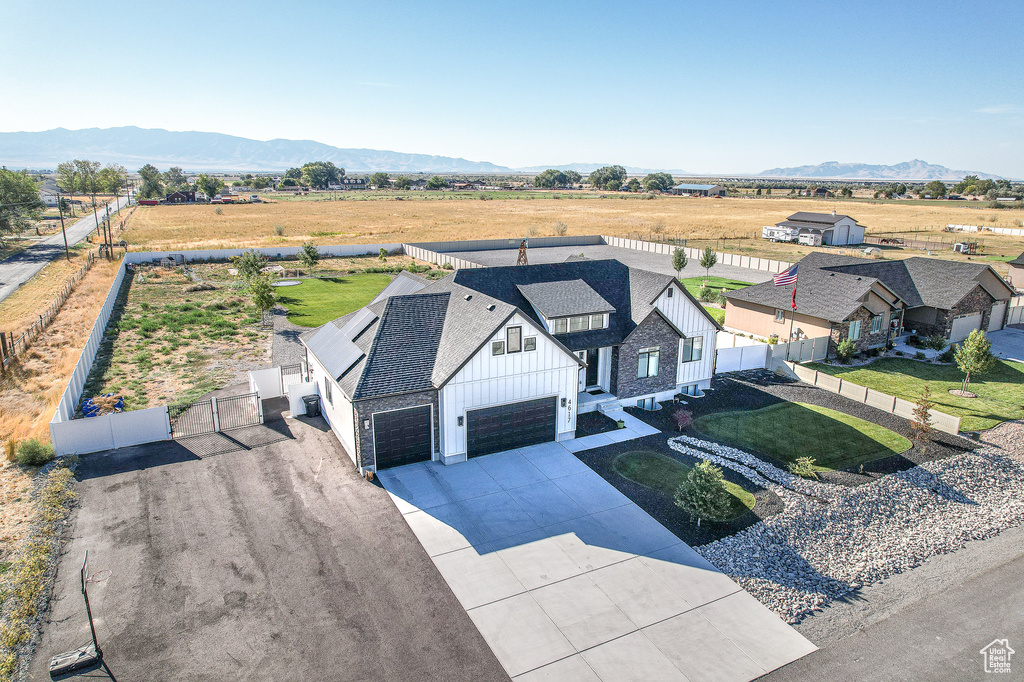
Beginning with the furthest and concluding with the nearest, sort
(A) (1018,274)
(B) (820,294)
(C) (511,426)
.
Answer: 1. (A) (1018,274)
2. (B) (820,294)
3. (C) (511,426)

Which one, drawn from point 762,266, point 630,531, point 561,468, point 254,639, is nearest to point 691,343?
point 561,468

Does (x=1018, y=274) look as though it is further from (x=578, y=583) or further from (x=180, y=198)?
(x=180, y=198)

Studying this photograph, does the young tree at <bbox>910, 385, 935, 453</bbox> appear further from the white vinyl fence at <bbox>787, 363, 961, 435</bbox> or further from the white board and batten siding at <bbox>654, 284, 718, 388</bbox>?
the white board and batten siding at <bbox>654, 284, 718, 388</bbox>

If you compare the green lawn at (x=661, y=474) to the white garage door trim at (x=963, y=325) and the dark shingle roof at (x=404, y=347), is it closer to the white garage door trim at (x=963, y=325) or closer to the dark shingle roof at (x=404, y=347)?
the dark shingle roof at (x=404, y=347)

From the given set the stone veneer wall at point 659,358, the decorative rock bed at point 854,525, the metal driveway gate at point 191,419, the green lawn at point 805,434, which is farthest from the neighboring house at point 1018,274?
the metal driveway gate at point 191,419

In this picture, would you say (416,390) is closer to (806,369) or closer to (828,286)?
(806,369)

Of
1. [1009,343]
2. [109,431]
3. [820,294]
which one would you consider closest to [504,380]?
[109,431]
